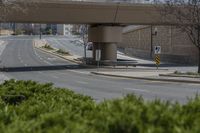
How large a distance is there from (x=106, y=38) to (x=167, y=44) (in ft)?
66.4

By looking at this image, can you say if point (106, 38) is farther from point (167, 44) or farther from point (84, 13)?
point (167, 44)

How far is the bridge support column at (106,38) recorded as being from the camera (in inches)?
2350

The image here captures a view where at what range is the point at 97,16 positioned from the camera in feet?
187

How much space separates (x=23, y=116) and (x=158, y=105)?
5.68ft

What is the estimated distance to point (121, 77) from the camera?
4569 centimetres

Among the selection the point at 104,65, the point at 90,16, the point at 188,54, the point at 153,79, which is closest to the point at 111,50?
the point at 104,65

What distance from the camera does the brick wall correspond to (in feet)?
225

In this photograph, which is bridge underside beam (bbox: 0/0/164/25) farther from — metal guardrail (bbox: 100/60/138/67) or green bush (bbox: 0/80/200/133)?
green bush (bbox: 0/80/200/133)

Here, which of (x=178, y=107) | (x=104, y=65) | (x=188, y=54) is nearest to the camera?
(x=178, y=107)

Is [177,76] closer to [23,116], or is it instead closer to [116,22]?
[116,22]

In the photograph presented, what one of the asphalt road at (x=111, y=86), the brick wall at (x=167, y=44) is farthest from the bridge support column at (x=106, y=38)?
the brick wall at (x=167, y=44)

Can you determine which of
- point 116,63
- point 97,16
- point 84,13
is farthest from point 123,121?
point 116,63

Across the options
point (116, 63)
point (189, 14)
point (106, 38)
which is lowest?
point (116, 63)

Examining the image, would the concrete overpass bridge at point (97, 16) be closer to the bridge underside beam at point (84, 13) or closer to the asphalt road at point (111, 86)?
the bridge underside beam at point (84, 13)
